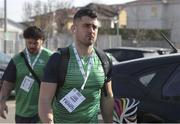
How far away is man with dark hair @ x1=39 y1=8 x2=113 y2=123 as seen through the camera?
4062 mm

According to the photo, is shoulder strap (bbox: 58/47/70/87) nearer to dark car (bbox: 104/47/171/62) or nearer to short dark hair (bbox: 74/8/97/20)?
short dark hair (bbox: 74/8/97/20)

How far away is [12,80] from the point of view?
6.15 metres

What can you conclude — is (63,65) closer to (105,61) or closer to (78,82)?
(78,82)

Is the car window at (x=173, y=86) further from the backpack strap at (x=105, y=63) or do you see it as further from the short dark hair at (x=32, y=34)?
the short dark hair at (x=32, y=34)

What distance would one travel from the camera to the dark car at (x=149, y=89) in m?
4.53

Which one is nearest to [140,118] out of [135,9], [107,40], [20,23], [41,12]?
[107,40]

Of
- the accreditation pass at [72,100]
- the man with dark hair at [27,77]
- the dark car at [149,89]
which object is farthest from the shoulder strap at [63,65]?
the man with dark hair at [27,77]

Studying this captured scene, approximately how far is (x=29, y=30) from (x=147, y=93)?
6.40 feet

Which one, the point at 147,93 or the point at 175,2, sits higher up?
the point at 147,93

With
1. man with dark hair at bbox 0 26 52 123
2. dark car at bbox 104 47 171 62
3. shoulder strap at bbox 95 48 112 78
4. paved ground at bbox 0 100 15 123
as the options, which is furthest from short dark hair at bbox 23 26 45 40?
dark car at bbox 104 47 171 62

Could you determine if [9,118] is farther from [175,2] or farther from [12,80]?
[175,2]

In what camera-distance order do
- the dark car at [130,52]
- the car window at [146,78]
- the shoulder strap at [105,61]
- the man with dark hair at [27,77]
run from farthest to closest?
the dark car at [130,52], the man with dark hair at [27,77], the car window at [146,78], the shoulder strap at [105,61]

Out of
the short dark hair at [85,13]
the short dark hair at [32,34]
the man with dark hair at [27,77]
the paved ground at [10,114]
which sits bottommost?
the paved ground at [10,114]

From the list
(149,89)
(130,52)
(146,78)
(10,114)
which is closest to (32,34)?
(146,78)
